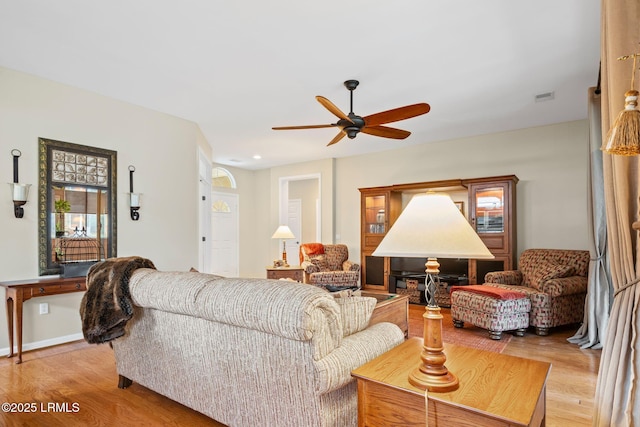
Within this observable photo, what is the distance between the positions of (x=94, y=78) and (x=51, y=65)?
353 mm

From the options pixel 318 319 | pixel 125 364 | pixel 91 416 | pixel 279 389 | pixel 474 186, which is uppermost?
pixel 474 186

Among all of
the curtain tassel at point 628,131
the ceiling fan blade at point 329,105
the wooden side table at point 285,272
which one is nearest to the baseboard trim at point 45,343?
the wooden side table at point 285,272

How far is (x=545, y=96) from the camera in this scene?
3.98 meters

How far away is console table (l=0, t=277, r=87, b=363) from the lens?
311cm

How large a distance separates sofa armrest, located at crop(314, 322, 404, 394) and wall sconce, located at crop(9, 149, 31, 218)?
11.1 ft

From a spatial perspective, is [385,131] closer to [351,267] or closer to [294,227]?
[351,267]

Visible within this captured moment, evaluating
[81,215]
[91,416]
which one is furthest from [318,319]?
[81,215]

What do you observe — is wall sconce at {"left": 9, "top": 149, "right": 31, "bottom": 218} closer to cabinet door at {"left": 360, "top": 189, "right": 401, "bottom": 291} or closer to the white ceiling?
the white ceiling

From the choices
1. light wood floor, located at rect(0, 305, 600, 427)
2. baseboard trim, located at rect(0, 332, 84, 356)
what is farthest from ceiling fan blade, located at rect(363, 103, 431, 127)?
baseboard trim, located at rect(0, 332, 84, 356)

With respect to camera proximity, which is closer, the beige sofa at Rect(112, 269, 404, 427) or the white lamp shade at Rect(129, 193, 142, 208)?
the beige sofa at Rect(112, 269, 404, 427)

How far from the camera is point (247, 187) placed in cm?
844

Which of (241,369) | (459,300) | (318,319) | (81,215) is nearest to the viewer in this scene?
(318,319)

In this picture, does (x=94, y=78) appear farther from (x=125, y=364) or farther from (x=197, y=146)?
(x=125, y=364)

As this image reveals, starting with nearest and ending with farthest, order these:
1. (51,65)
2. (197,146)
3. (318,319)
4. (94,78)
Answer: (318,319) < (51,65) < (94,78) < (197,146)
